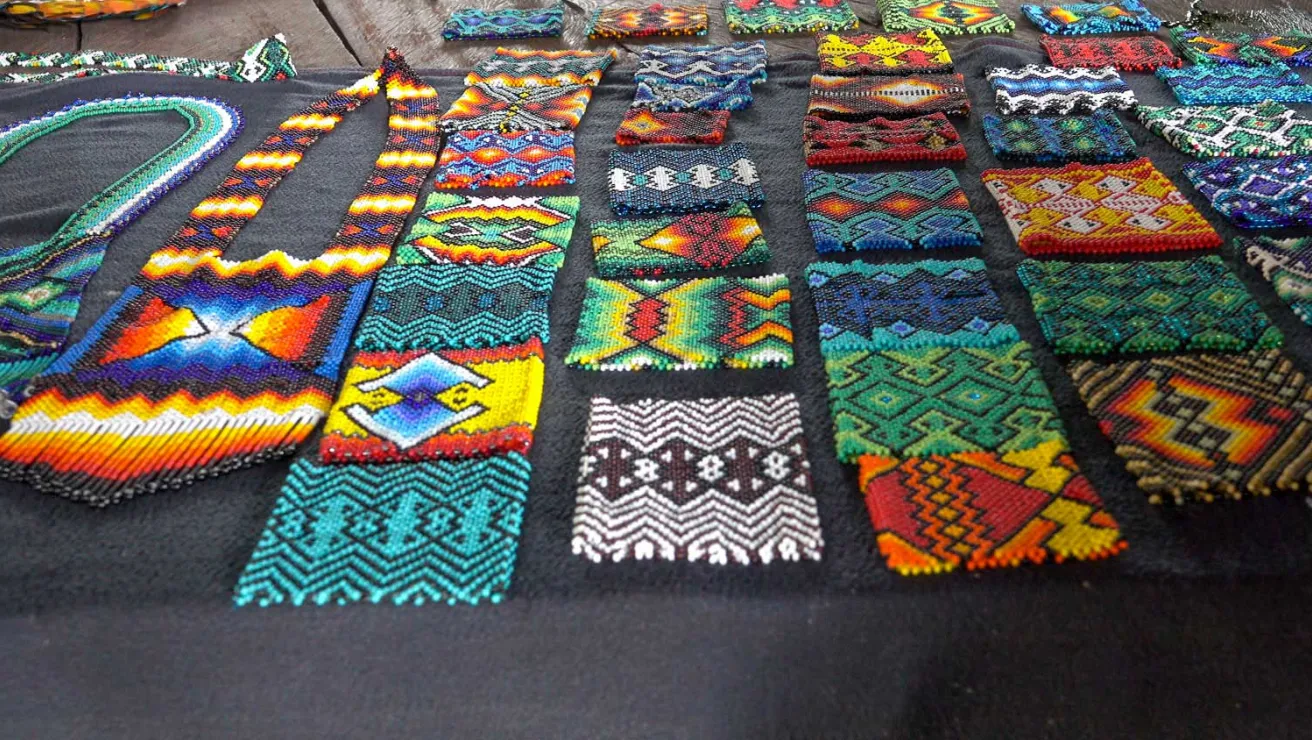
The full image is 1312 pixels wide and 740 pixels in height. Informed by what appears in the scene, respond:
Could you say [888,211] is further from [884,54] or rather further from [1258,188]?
[884,54]

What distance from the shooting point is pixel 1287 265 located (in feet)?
3.61

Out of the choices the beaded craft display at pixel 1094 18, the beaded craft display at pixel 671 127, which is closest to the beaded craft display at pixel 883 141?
the beaded craft display at pixel 671 127

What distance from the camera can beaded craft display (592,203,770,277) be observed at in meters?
1.22

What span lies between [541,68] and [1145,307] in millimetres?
1206

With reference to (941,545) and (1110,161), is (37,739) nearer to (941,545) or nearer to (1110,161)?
(941,545)

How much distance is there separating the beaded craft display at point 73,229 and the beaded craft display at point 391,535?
1.34 feet

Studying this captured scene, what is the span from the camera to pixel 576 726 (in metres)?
0.76

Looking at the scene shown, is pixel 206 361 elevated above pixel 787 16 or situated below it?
above

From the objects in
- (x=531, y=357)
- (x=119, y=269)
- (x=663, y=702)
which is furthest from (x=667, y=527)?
(x=119, y=269)

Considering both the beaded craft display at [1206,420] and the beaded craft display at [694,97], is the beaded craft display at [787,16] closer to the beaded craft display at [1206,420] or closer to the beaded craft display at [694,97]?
the beaded craft display at [694,97]

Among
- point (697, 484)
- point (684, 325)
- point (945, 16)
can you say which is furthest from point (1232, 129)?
point (697, 484)

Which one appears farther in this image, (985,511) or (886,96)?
(886,96)

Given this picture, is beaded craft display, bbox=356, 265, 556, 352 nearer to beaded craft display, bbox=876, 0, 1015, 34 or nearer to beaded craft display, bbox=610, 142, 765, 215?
beaded craft display, bbox=610, 142, 765, 215

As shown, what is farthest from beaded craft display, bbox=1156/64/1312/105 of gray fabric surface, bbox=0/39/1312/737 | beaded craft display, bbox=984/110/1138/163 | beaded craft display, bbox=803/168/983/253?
gray fabric surface, bbox=0/39/1312/737
